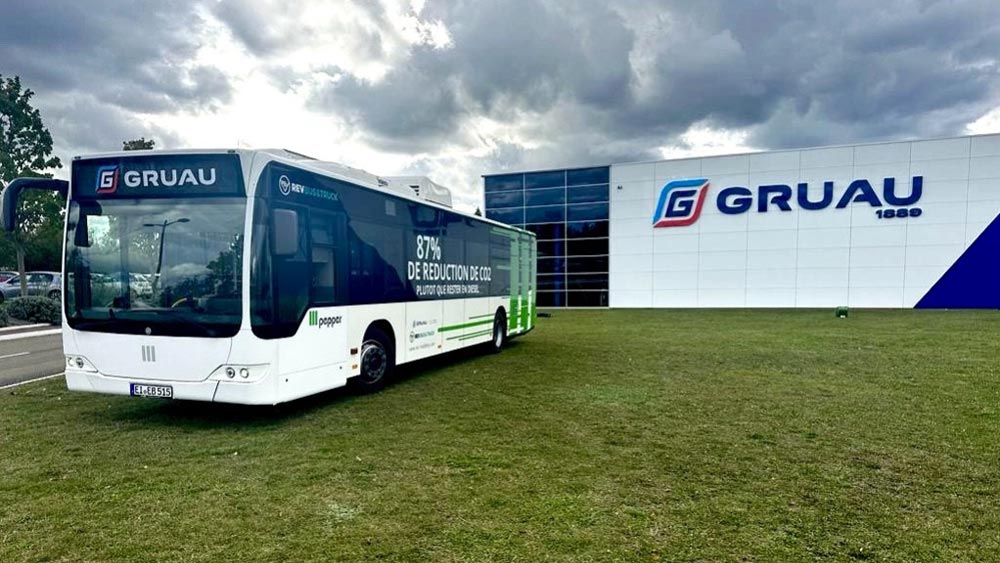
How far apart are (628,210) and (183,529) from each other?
92.2ft

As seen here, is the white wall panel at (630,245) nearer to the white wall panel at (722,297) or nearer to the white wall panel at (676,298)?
the white wall panel at (676,298)

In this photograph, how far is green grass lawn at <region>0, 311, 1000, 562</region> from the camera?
3.45 m

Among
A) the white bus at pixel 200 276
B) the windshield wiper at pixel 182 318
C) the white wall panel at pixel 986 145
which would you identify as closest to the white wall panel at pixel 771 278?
the white wall panel at pixel 986 145

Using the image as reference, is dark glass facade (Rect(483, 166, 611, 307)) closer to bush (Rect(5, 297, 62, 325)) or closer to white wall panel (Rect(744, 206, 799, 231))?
white wall panel (Rect(744, 206, 799, 231))

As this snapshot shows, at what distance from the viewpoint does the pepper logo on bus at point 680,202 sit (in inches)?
1104

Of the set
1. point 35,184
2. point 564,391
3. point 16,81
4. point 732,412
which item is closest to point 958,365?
point 732,412

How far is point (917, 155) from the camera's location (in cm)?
2500

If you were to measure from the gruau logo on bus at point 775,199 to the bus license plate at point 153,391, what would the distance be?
2638 cm

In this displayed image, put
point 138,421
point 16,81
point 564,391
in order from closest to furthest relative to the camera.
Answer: point 138,421 < point 564,391 < point 16,81

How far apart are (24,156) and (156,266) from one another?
2237cm

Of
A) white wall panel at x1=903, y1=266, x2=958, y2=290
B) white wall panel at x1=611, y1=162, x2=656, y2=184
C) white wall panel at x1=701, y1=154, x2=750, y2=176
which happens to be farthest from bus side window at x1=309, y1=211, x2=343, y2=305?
white wall panel at x1=903, y1=266, x2=958, y2=290

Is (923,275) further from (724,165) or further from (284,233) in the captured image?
(284,233)

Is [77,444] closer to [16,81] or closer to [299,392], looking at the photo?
[299,392]

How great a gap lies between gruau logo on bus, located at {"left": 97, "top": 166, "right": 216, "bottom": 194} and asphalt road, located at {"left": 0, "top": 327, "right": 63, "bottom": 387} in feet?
17.1
